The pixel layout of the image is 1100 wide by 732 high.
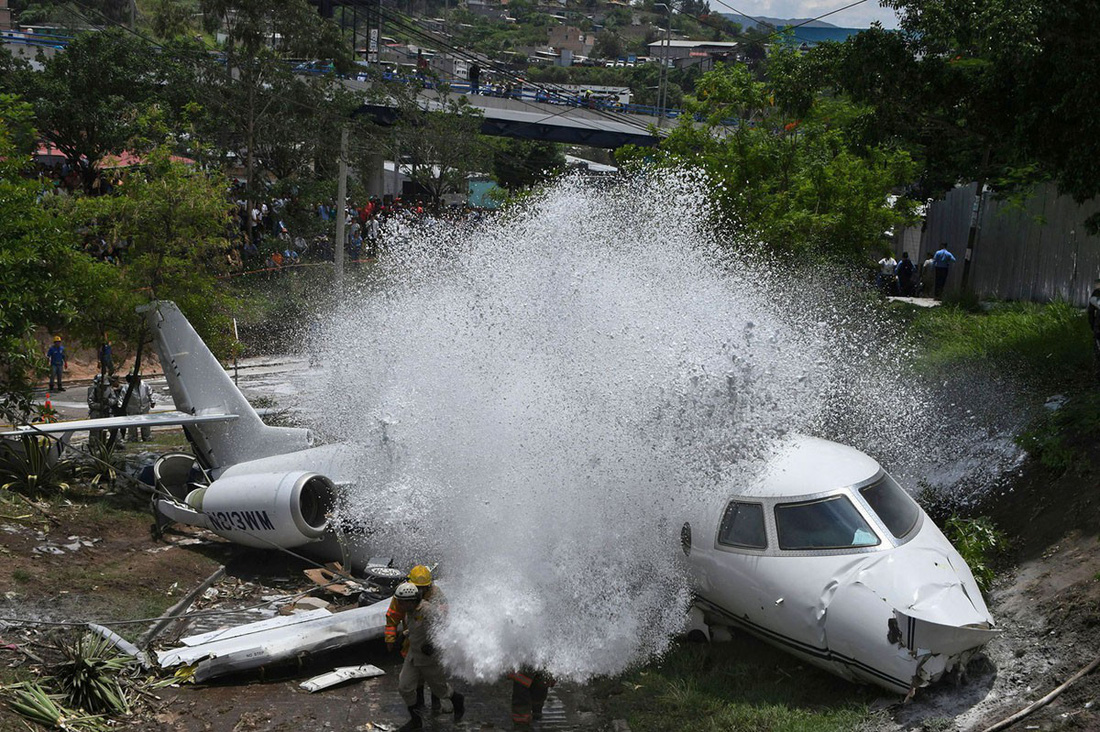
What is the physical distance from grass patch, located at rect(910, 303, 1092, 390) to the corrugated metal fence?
3.90 ft

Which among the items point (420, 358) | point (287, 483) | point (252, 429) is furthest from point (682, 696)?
point (252, 429)

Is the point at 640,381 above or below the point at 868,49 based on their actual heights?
below

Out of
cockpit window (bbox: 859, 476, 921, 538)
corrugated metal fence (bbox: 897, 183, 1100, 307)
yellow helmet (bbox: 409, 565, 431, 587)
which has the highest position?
corrugated metal fence (bbox: 897, 183, 1100, 307)

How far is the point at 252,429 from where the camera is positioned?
55.4ft

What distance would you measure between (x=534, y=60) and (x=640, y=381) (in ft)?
634

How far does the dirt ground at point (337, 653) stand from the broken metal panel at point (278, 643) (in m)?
0.26

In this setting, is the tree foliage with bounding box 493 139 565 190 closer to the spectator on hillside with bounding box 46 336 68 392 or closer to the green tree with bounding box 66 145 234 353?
the spectator on hillside with bounding box 46 336 68 392

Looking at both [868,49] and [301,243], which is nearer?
[868,49]

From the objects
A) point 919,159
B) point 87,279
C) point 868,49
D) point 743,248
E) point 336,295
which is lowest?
point 336,295

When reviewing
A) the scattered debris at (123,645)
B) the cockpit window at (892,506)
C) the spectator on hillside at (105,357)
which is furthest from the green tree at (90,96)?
the cockpit window at (892,506)

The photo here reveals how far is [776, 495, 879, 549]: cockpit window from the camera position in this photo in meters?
10.4

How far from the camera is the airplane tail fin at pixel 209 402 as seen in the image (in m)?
16.8

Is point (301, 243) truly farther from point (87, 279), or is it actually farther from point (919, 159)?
point (919, 159)

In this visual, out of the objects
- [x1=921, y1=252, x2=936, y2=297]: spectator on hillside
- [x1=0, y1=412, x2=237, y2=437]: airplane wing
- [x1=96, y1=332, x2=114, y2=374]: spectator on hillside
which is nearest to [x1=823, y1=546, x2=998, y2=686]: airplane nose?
[x1=0, y1=412, x2=237, y2=437]: airplane wing
